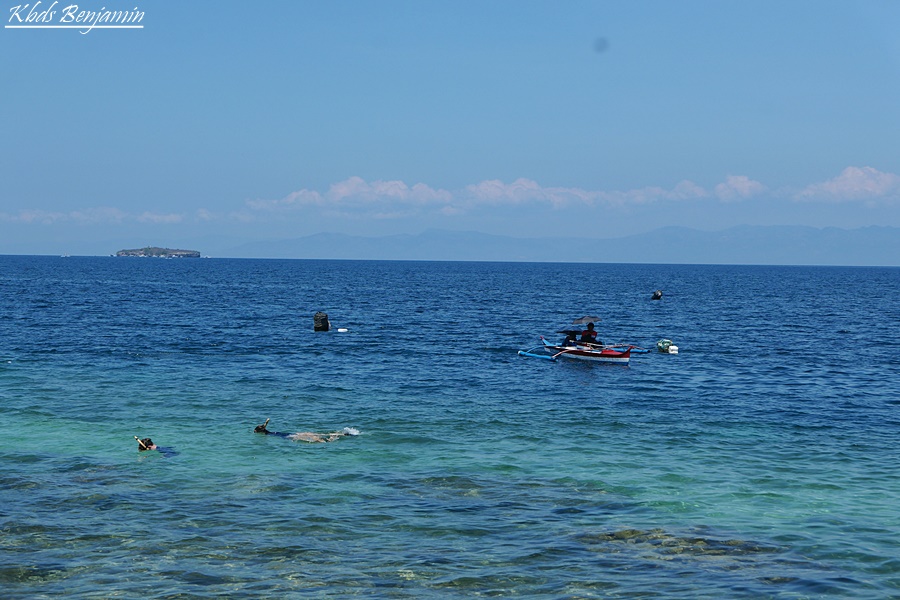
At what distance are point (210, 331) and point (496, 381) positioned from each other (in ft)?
112

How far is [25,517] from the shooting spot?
69.6 ft

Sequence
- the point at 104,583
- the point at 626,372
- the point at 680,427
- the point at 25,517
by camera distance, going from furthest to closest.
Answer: the point at 626,372 < the point at 680,427 < the point at 25,517 < the point at 104,583

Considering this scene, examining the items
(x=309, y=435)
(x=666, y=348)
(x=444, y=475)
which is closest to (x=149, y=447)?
(x=309, y=435)

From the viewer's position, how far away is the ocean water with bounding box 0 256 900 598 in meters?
18.0

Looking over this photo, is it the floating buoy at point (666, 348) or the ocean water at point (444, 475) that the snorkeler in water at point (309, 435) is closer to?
the ocean water at point (444, 475)

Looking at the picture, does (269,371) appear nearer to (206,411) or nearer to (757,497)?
(206,411)

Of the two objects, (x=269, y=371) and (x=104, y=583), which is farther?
(x=269, y=371)

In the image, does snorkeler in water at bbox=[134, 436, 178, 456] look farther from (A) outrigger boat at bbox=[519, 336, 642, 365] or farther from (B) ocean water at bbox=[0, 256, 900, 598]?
(A) outrigger boat at bbox=[519, 336, 642, 365]

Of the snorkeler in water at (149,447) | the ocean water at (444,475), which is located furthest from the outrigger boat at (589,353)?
the snorkeler in water at (149,447)

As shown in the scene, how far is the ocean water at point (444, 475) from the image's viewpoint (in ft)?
59.1

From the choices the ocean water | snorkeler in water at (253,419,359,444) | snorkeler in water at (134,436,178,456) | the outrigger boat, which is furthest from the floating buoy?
snorkeler in water at (134,436,178,456)

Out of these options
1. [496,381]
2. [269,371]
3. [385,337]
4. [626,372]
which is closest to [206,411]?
[269,371]

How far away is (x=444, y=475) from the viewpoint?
84.9 ft

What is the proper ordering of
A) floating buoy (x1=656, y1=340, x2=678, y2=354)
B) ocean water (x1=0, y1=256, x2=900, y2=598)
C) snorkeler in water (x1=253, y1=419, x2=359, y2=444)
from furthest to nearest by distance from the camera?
floating buoy (x1=656, y1=340, x2=678, y2=354) → snorkeler in water (x1=253, y1=419, x2=359, y2=444) → ocean water (x1=0, y1=256, x2=900, y2=598)
